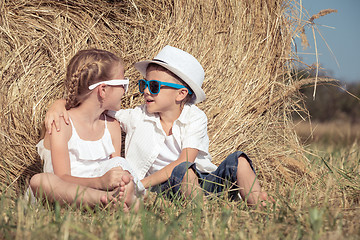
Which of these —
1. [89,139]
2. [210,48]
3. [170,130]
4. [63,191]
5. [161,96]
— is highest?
[210,48]

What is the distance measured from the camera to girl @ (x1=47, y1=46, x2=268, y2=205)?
8.06 ft

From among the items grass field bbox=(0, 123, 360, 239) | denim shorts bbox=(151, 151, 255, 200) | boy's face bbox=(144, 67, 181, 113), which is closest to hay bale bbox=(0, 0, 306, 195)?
boy's face bbox=(144, 67, 181, 113)

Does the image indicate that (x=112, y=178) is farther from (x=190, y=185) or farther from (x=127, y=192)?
(x=190, y=185)

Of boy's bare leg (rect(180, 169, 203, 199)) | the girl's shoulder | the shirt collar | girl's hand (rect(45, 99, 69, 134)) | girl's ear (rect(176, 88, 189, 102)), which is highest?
girl's ear (rect(176, 88, 189, 102))

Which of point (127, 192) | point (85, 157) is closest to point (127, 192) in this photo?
point (127, 192)

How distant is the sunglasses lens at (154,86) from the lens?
2551mm

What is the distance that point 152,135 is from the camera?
8.46 feet

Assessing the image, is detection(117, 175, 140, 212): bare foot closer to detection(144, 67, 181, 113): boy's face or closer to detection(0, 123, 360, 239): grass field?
detection(0, 123, 360, 239): grass field

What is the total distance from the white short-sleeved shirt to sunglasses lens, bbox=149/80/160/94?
18cm

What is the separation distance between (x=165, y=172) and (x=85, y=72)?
29.8 inches

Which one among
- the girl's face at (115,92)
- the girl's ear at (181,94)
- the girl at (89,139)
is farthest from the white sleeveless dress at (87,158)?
the girl's ear at (181,94)

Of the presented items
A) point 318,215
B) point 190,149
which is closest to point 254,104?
point 190,149

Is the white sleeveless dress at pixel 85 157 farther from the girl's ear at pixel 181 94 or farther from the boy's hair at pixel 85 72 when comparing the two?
the girl's ear at pixel 181 94

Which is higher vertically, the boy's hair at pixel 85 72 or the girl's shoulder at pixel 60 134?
the boy's hair at pixel 85 72
